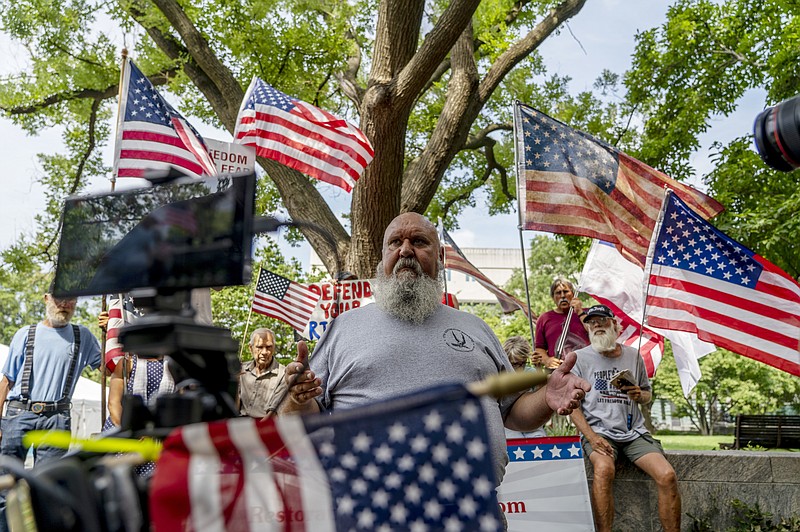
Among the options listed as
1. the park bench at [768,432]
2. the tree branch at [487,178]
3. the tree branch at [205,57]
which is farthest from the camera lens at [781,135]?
the tree branch at [487,178]

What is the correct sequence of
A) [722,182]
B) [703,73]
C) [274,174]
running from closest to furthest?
[274,174]
[722,182]
[703,73]

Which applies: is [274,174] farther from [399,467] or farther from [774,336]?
[399,467]

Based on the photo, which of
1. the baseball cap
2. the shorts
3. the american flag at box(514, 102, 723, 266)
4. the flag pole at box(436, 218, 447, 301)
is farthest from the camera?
the american flag at box(514, 102, 723, 266)

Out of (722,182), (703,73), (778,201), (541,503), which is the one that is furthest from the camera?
(703,73)

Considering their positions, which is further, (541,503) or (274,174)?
(274,174)

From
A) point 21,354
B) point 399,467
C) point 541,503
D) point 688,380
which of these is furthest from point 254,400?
point 399,467

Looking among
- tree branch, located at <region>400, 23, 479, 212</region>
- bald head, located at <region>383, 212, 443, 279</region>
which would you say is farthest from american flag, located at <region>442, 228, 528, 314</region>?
bald head, located at <region>383, 212, 443, 279</region>

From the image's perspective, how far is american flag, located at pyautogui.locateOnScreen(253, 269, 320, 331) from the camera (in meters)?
10.9

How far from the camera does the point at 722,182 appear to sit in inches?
540

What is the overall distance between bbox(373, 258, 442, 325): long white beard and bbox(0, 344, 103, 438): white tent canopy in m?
13.0

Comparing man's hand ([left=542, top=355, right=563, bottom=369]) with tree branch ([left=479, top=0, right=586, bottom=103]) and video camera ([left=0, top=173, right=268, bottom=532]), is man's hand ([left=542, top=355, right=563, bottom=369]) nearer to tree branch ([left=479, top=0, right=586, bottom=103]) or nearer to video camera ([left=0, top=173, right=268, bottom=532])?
tree branch ([left=479, top=0, right=586, bottom=103])

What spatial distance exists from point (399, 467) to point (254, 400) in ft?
19.7

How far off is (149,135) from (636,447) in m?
5.40

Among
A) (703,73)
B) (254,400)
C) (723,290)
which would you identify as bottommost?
(254,400)
